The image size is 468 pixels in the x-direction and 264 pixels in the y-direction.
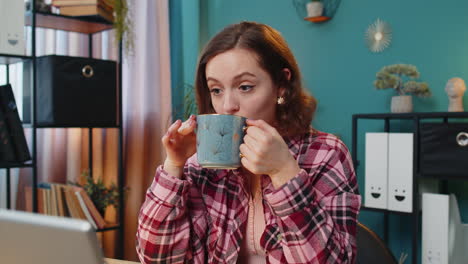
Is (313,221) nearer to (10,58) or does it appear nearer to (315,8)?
(10,58)

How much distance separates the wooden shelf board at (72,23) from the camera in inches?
91.4

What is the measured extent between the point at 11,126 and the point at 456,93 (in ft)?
6.74

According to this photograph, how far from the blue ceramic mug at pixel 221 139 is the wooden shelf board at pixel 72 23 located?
178cm

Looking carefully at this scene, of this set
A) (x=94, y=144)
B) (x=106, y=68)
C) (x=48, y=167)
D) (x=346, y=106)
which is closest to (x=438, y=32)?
(x=346, y=106)

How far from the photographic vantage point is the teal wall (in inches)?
91.6

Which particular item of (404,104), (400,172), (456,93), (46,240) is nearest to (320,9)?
(404,104)

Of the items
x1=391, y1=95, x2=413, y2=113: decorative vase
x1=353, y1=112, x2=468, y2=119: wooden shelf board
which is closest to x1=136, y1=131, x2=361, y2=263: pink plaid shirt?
x1=353, y1=112, x2=468, y2=119: wooden shelf board

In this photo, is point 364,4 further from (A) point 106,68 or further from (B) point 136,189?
(B) point 136,189

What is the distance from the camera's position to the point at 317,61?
2752mm

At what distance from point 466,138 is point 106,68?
181 centimetres

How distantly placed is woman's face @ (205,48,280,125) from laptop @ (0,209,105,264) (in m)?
0.57

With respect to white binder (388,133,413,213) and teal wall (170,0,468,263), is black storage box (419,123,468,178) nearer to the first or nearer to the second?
white binder (388,133,413,213)

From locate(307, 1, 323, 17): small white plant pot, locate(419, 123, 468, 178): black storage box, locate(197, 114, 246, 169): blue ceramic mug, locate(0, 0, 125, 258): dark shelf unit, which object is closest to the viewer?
locate(197, 114, 246, 169): blue ceramic mug

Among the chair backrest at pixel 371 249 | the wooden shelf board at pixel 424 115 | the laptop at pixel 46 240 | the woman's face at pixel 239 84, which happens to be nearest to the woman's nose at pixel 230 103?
the woman's face at pixel 239 84
